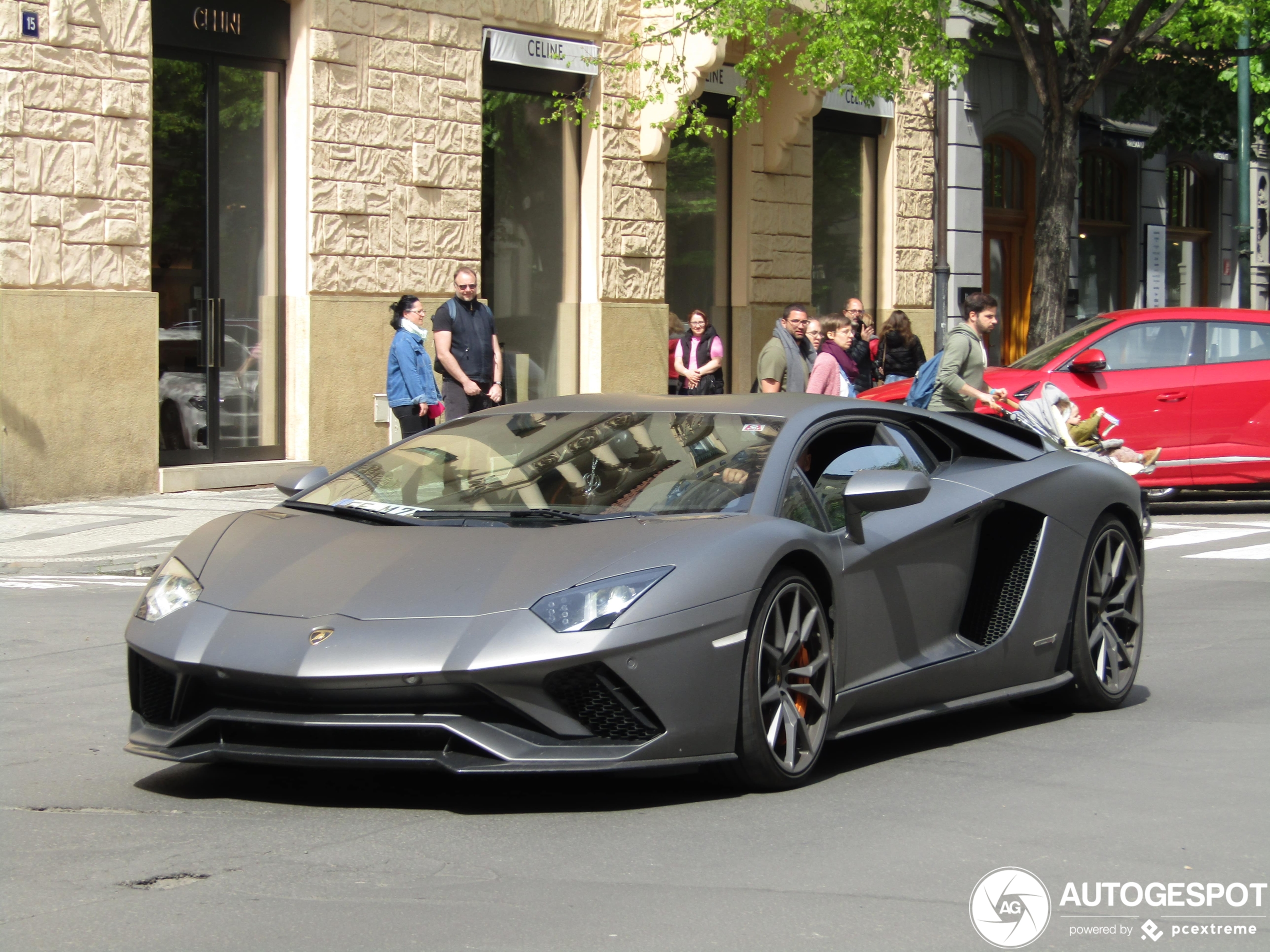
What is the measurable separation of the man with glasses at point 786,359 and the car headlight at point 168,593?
9.13m

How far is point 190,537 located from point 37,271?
9.87 meters

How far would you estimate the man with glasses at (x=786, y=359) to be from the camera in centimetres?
1446

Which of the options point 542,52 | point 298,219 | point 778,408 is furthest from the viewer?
point 542,52

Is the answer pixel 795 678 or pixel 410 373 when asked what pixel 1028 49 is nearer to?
pixel 410 373

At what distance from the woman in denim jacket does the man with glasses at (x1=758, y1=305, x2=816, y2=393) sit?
2.77 meters

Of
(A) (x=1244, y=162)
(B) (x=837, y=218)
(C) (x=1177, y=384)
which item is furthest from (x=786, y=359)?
(A) (x=1244, y=162)

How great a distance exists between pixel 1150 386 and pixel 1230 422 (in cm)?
80

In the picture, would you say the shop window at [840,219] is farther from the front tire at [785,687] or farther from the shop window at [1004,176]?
the front tire at [785,687]

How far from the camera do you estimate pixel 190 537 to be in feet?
19.1

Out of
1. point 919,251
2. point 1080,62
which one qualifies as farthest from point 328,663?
point 919,251

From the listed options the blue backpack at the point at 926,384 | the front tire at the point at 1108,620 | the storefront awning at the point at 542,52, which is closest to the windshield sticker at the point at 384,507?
the front tire at the point at 1108,620

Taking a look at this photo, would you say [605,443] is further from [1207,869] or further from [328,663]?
[1207,869]

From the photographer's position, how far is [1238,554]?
13.0 m

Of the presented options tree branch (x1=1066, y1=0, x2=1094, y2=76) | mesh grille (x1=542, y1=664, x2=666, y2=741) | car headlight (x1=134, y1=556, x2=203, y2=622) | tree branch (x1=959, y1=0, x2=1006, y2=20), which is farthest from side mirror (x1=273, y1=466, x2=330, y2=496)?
tree branch (x1=959, y1=0, x2=1006, y2=20)
